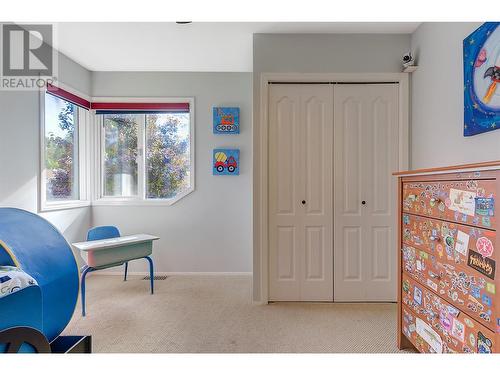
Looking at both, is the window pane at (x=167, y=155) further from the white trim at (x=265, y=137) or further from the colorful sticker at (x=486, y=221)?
the colorful sticker at (x=486, y=221)

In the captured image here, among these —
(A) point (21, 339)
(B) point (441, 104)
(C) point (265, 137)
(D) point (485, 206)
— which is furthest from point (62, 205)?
(B) point (441, 104)

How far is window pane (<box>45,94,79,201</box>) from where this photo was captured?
2.83 meters

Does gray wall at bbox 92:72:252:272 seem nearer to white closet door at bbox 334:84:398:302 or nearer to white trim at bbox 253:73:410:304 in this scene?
white trim at bbox 253:73:410:304

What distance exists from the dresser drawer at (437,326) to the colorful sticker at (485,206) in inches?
18.2

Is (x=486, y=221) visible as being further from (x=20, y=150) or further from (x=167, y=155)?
(x=20, y=150)

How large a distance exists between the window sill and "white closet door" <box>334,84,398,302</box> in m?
2.83

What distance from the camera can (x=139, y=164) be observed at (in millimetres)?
3410

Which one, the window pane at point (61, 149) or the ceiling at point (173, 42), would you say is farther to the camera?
the window pane at point (61, 149)

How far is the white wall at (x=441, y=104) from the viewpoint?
1720 mm

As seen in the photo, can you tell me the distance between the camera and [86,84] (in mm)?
3234

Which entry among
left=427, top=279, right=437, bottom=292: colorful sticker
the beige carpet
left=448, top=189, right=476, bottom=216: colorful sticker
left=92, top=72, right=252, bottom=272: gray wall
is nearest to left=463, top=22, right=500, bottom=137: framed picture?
left=448, top=189, right=476, bottom=216: colorful sticker

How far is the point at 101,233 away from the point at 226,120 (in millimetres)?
1877

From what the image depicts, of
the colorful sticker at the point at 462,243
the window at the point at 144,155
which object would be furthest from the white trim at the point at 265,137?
the colorful sticker at the point at 462,243
